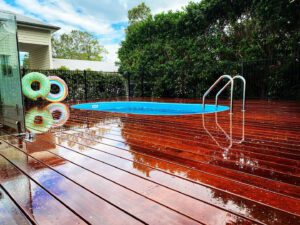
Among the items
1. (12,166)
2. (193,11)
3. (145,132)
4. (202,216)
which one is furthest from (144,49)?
(202,216)

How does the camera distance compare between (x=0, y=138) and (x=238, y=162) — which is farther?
(x=0, y=138)

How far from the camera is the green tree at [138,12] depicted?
17.5 m

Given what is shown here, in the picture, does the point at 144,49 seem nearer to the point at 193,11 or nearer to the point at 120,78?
the point at 120,78

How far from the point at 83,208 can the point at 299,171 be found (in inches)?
53.6

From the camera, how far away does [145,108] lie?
742 centimetres

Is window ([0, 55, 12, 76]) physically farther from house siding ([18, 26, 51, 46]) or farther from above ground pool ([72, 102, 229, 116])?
house siding ([18, 26, 51, 46])

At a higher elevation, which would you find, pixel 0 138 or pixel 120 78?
pixel 120 78

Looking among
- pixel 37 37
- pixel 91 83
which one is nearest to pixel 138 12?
pixel 37 37

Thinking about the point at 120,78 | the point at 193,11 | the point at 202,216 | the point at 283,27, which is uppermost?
the point at 193,11

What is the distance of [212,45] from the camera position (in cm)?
816

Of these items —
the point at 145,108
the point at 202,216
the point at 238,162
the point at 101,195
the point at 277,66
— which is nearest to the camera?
the point at 202,216

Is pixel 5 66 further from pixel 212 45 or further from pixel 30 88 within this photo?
pixel 212 45

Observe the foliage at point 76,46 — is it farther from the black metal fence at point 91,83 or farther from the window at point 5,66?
the window at point 5,66

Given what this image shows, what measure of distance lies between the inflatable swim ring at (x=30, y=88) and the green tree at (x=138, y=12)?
40.7 feet
